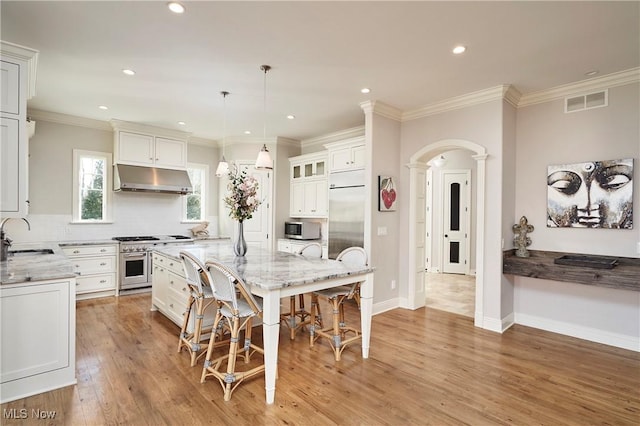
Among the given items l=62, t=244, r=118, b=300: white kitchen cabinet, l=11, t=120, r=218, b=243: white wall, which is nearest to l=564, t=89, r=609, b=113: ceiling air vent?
l=11, t=120, r=218, b=243: white wall

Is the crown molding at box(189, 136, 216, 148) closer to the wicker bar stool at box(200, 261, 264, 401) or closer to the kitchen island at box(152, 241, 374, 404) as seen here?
the kitchen island at box(152, 241, 374, 404)

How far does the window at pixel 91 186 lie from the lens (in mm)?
5363

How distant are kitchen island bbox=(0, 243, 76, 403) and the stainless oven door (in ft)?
8.97

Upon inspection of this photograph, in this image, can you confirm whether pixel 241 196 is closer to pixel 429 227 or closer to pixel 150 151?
pixel 150 151

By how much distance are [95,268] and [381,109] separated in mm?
5073

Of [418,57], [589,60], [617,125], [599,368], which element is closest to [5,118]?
[418,57]

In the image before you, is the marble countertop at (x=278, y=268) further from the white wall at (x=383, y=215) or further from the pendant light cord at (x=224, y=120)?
the pendant light cord at (x=224, y=120)

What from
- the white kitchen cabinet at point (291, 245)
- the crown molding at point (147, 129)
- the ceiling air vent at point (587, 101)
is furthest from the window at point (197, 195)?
the ceiling air vent at point (587, 101)

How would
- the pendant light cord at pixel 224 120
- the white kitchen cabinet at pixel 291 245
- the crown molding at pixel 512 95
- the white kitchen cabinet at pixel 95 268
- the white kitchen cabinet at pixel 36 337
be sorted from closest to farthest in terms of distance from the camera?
1. the white kitchen cabinet at pixel 36 337
2. the crown molding at pixel 512 95
3. the pendant light cord at pixel 224 120
4. the white kitchen cabinet at pixel 95 268
5. the white kitchen cabinet at pixel 291 245

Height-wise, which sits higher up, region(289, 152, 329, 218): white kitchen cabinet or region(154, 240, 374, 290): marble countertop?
region(289, 152, 329, 218): white kitchen cabinet

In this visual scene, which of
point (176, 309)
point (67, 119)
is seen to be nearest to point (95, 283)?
point (176, 309)

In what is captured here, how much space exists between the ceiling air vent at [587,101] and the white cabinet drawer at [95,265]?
6839mm

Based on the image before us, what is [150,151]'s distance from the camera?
5816mm

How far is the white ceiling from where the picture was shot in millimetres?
2436
